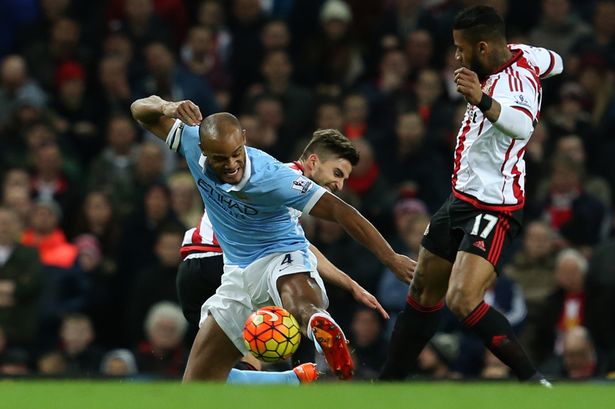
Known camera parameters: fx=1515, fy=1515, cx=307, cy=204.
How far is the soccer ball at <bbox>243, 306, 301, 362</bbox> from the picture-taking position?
7336 millimetres

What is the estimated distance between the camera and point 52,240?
12.1 meters

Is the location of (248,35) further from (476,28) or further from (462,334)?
(476,28)

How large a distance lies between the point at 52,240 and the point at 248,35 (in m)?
2.99

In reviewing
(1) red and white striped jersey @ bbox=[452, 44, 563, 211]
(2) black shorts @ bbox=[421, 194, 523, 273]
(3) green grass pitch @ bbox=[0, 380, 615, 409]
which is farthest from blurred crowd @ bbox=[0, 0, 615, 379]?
(3) green grass pitch @ bbox=[0, 380, 615, 409]

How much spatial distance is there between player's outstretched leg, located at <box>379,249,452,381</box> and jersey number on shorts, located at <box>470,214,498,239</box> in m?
0.34

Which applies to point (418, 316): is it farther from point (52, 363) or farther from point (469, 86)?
point (52, 363)

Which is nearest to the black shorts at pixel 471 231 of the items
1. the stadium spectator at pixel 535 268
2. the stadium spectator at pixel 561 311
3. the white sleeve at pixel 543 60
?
the white sleeve at pixel 543 60

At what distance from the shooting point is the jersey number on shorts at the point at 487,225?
7793mm

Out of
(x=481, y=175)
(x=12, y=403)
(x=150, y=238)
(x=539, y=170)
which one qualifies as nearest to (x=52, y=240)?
(x=150, y=238)

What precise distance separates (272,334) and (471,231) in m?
1.22

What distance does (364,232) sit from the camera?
7449 mm

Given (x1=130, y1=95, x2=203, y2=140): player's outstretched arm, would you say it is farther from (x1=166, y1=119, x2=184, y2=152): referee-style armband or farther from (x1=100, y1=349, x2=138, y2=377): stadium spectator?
(x1=100, y1=349, x2=138, y2=377): stadium spectator

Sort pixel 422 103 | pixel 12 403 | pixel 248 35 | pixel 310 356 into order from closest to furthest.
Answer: pixel 12 403, pixel 310 356, pixel 422 103, pixel 248 35

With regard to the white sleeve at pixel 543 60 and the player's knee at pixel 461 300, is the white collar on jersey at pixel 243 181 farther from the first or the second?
the white sleeve at pixel 543 60
